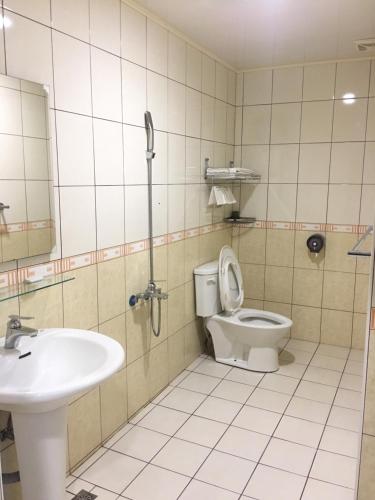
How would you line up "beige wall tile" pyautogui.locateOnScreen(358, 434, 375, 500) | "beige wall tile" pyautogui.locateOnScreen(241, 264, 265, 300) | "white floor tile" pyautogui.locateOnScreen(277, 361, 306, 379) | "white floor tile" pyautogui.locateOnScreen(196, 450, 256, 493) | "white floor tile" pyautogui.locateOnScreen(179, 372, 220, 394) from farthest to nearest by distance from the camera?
"beige wall tile" pyautogui.locateOnScreen(241, 264, 265, 300)
"white floor tile" pyautogui.locateOnScreen(277, 361, 306, 379)
"white floor tile" pyautogui.locateOnScreen(179, 372, 220, 394)
"white floor tile" pyautogui.locateOnScreen(196, 450, 256, 493)
"beige wall tile" pyautogui.locateOnScreen(358, 434, 375, 500)

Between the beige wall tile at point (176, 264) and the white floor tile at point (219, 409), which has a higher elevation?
the beige wall tile at point (176, 264)

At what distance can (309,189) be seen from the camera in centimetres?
343

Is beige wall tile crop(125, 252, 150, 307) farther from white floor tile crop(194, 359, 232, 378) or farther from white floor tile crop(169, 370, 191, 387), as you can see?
white floor tile crop(194, 359, 232, 378)

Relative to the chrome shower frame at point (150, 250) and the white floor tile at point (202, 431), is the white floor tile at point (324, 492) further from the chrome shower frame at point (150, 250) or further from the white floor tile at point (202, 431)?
the chrome shower frame at point (150, 250)

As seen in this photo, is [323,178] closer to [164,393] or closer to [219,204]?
[219,204]

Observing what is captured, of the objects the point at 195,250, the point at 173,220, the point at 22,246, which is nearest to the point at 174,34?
the point at 173,220

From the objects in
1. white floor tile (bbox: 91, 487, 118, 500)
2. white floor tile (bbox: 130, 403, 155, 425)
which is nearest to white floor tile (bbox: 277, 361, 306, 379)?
white floor tile (bbox: 130, 403, 155, 425)

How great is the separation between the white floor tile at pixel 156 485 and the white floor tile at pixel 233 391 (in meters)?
0.79

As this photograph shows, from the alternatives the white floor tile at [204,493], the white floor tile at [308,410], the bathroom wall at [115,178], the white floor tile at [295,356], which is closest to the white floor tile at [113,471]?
the bathroom wall at [115,178]

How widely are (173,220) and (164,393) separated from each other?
1.13 m

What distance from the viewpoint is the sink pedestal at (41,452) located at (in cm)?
145

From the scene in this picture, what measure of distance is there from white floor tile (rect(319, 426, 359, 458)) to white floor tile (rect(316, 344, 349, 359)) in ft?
3.36

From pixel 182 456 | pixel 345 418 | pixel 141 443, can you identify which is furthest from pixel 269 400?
pixel 141 443

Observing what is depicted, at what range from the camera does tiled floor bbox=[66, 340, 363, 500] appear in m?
1.96
